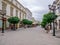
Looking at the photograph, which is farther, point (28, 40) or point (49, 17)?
point (49, 17)

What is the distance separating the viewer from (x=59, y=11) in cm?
3784

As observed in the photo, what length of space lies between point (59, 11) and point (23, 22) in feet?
94.9

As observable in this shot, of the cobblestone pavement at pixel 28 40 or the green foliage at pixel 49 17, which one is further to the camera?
the green foliage at pixel 49 17

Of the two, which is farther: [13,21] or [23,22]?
[23,22]

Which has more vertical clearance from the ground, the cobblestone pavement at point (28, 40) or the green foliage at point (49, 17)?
the green foliage at point (49, 17)

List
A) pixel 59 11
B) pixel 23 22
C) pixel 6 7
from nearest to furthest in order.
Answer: pixel 59 11 → pixel 6 7 → pixel 23 22

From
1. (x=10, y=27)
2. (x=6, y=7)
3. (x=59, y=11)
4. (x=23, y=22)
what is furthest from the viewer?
(x=23, y=22)

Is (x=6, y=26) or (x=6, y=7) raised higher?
(x=6, y=7)

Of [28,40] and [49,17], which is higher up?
[49,17]

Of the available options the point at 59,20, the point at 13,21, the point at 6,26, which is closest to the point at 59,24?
the point at 59,20

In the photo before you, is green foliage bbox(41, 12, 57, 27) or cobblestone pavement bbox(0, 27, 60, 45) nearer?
cobblestone pavement bbox(0, 27, 60, 45)

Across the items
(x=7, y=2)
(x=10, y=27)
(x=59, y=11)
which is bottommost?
(x=10, y=27)

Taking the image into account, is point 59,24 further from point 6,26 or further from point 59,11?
point 6,26

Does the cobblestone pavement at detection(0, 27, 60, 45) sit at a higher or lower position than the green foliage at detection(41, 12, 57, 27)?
lower
